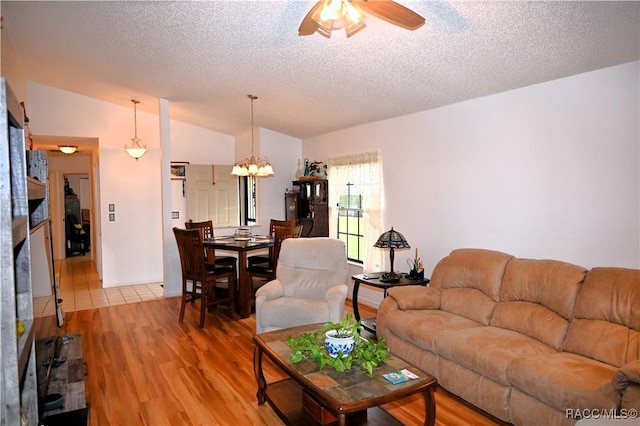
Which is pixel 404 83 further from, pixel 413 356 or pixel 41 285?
pixel 41 285

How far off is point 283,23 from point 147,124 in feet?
15.0

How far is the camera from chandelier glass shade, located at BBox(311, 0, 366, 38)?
1937 mm

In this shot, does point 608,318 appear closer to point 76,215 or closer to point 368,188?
point 368,188

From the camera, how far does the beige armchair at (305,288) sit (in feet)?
11.8

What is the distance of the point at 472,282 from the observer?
346 cm

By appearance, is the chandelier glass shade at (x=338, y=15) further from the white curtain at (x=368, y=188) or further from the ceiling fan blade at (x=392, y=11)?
the white curtain at (x=368, y=188)

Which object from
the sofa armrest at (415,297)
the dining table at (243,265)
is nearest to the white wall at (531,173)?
the sofa armrest at (415,297)

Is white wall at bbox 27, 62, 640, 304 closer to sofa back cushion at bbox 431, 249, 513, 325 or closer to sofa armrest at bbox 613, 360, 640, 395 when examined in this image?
sofa back cushion at bbox 431, 249, 513, 325

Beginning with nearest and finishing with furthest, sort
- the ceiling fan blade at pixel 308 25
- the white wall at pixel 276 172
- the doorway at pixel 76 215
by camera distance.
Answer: the ceiling fan blade at pixel 308 25 < the white wall at pixel 276 172 < the doorway at pixel 76 215

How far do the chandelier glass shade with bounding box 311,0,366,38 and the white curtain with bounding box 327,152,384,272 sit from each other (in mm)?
3138

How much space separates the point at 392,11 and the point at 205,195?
5.63 metres

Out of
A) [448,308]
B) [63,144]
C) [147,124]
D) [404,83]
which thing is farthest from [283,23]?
[63,144]

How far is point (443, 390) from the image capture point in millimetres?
3035

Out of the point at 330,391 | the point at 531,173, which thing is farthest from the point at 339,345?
the point at 531,173
